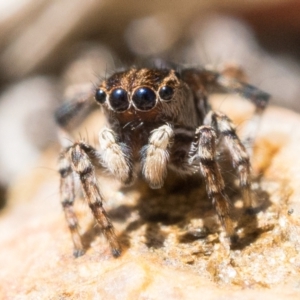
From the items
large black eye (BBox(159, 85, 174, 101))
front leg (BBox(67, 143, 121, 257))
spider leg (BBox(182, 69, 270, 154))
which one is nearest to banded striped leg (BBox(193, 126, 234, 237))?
large black eye (BBox(159, 85, 174, 101))

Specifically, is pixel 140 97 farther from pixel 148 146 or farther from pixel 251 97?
pixel 251 97

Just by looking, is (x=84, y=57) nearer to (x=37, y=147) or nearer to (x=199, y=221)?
(x=37, y=147)

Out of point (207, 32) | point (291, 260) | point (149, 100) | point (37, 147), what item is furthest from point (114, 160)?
point (207, 32)

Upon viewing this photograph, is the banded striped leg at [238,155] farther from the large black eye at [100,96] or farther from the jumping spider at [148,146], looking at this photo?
the large black eye at [100,96]

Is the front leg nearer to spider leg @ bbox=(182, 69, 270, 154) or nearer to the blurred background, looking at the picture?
spider leg @ bbox=(182, 69, 270, 154)

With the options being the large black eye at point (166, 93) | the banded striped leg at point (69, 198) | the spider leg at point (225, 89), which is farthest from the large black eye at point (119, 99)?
the spider leg at point (225, 89)

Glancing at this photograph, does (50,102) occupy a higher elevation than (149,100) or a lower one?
lower

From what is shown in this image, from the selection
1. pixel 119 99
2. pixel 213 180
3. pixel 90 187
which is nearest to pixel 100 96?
pixel 119 99
